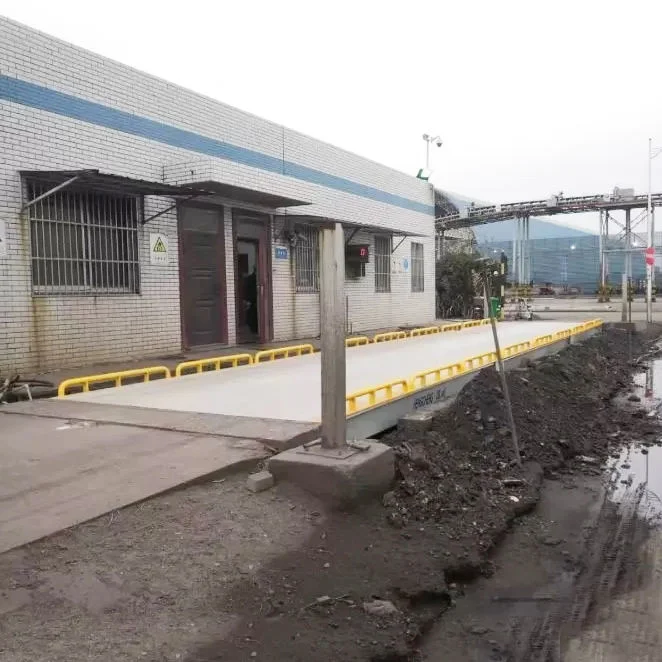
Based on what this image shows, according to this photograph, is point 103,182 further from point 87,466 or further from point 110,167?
point 87,466

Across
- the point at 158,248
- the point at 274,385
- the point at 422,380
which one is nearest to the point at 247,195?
the point at 158,248

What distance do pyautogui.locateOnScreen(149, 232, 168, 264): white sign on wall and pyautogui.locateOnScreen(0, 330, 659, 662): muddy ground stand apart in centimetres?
715

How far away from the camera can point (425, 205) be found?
21.8 metres

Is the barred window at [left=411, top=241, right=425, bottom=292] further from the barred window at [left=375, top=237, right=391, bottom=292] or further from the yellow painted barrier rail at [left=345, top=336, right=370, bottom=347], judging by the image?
the yellow painted barrier rail at [left=345, top=336, right=370, bottom=347]

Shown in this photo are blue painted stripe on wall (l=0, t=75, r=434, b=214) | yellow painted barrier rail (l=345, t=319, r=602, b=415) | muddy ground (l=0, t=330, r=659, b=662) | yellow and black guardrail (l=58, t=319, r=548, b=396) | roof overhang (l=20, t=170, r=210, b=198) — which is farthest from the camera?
blue painted stripe on wall (l=0, t=75, r=434, b=214)

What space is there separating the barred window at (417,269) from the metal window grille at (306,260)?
586 centimetres

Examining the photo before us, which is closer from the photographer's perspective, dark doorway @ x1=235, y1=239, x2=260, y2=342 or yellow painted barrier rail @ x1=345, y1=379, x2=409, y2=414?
yellow painted barrier rail @ x1=345, y1=379, x2=409, y2=414

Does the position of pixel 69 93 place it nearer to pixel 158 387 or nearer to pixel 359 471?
pixel 158 387

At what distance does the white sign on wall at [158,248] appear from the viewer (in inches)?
443

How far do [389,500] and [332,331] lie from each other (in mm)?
1208

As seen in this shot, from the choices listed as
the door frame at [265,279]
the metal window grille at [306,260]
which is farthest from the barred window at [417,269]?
the door frame at [265,279]

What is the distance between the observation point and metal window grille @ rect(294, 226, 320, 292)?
15.2m

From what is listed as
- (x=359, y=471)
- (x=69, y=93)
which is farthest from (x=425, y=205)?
(x=359, y=471)

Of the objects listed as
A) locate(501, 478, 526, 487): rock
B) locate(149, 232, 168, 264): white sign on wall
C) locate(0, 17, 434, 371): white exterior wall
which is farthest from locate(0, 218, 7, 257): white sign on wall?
locate(501, 478, 526, 487): rock
